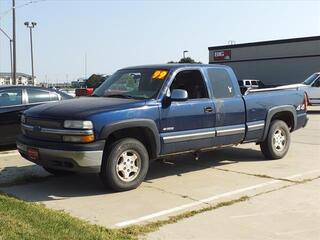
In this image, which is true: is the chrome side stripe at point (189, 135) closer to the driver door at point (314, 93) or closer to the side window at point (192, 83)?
the side window at point (192, 83)

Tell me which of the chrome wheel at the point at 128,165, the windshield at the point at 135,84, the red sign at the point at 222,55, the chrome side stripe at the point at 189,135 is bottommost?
the chrome wheel at the point at 128,165

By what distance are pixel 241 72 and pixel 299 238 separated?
150 feet

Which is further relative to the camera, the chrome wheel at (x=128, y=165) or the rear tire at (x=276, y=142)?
the rear tire at (x=276, y=142)

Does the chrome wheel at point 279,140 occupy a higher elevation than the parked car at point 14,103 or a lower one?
lower

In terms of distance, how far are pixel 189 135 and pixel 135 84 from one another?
1164 millimetres

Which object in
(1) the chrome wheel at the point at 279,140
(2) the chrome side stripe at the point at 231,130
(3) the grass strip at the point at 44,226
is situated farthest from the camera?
(1) the chrome wheel at the point at 279,140

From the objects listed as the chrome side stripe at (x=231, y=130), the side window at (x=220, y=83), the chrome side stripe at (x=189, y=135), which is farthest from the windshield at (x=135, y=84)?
the chrome side stripe at (x=231, y=130)

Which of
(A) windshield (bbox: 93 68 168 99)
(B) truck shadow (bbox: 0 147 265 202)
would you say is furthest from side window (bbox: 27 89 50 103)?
(A) windshield (bbox: 93 68 168 99)

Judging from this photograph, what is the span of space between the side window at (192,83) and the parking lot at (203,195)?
1318 mm

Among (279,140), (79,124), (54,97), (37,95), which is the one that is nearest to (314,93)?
(279,140)

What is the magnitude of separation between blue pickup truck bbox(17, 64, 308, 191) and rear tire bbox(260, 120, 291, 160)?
0.11 metres

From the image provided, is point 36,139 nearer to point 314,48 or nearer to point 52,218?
point 52,218

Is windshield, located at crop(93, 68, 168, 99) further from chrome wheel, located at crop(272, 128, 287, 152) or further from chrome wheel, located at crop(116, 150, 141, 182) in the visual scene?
chrome wheel, located at crop(272, 128, 287, 152)

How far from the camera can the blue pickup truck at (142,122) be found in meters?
6.93
